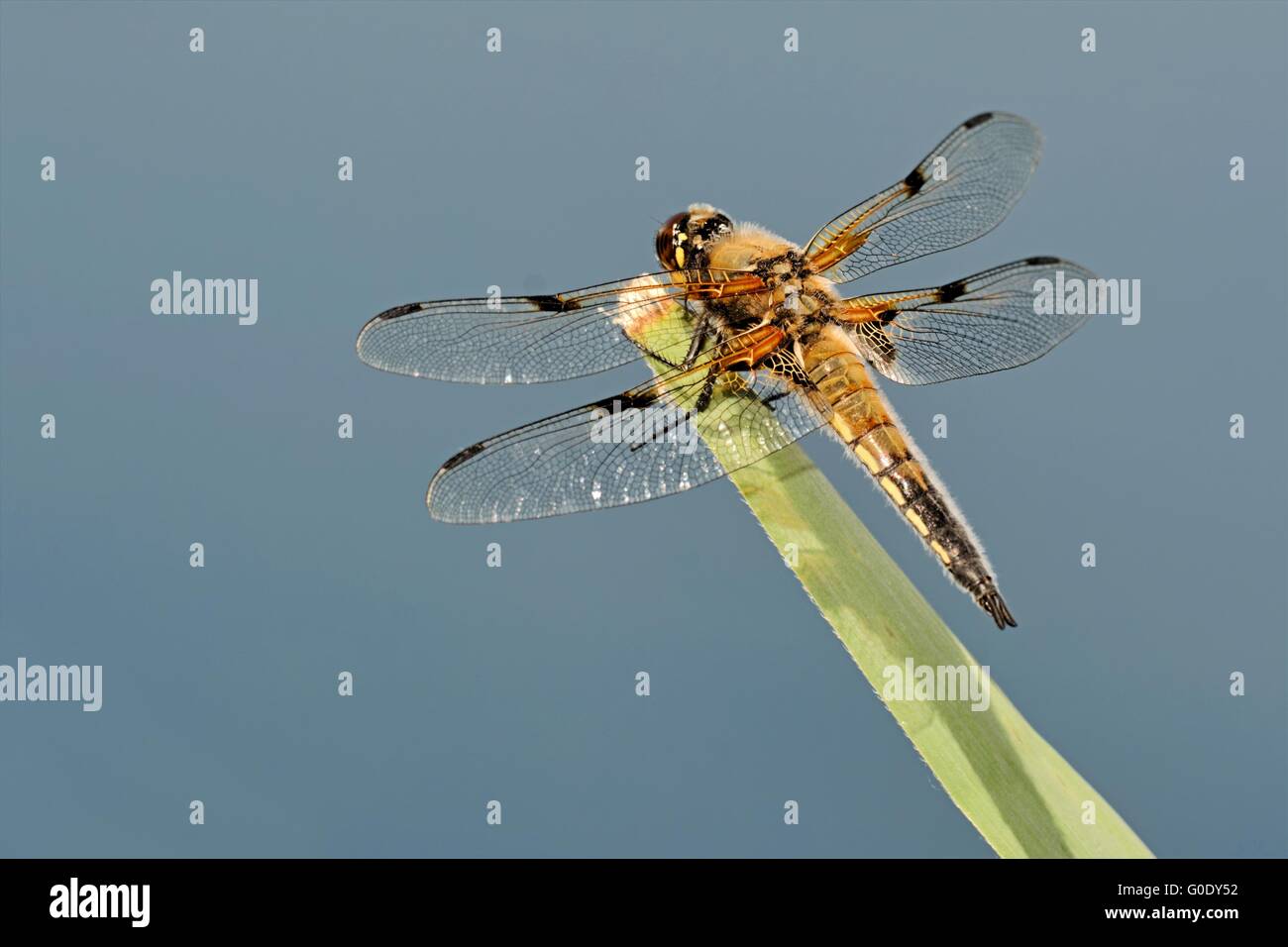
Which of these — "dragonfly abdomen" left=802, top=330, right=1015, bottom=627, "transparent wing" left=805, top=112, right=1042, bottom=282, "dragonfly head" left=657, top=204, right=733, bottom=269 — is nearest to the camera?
"dragonfly abdomen" left=802, top=330, right=1015, bottom=627

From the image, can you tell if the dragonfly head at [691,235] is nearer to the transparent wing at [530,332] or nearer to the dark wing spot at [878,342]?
the transparent wing at [530,332]

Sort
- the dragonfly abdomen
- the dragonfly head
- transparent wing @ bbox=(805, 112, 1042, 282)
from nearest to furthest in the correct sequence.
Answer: the dragonfly abdomen < transparent wing @ bbox=(805, 112, 1042, 282) < the dragonfly head

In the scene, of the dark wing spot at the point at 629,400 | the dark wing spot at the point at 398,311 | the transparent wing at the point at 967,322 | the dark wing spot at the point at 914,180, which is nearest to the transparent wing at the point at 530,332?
the dark wing spot at the point at 398,311

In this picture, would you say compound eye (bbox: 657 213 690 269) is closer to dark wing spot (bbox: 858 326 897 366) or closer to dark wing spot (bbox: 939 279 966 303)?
dark wing spot (bbox: 858 326 897 366)

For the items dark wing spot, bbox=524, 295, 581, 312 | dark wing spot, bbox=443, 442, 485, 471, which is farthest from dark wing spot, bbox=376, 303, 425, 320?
dark wing spot, bbox=443, 442, 485, 471

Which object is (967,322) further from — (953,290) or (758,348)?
(758,348)

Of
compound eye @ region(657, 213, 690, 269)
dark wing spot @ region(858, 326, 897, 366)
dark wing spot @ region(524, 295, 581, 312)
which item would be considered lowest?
dark wing spot @ region(858, 326, 897, 366)

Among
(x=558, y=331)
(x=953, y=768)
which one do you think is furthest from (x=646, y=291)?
(x=953, y=768)

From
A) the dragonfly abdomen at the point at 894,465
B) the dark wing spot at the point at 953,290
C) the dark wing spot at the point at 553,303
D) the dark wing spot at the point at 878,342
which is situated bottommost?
the dragonfly abdomen at the point at 894,465
